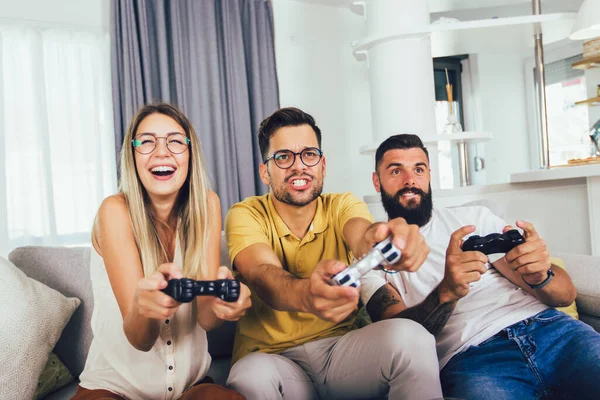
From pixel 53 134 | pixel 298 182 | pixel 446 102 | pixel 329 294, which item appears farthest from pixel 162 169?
pixel 446 102

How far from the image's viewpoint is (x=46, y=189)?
3643 mm

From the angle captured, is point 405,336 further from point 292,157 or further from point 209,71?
point 209,71

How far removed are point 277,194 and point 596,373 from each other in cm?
90

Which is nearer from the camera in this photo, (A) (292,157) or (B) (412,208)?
(A) (292,157)

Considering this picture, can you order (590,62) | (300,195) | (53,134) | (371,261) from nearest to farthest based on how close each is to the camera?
(371,261) < (300,195) < (590,62) < (53,134)

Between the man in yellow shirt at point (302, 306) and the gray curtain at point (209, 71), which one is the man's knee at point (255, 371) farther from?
the gray curtain at point (209, 71)

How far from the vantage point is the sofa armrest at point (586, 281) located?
69.5 inches

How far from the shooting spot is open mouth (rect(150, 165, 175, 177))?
4.75ft

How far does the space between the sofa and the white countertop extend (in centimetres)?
92

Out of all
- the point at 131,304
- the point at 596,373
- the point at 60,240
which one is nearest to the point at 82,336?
the point at 131,304

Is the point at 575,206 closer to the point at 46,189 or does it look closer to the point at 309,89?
the point at 309,89

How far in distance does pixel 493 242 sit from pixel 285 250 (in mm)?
543

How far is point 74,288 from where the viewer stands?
187cm

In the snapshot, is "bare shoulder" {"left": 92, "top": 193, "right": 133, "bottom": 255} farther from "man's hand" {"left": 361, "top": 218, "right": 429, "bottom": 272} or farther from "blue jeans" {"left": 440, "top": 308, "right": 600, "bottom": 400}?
"blue jeans" {"left": 440, "top": 308, "right": 600, "bottom": 400}
